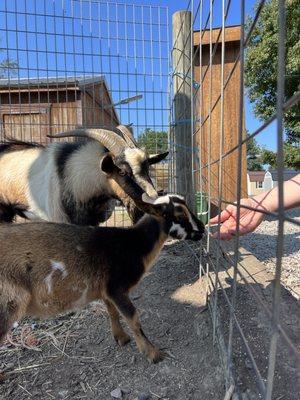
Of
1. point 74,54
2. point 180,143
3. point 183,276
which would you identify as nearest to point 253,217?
point 183,276

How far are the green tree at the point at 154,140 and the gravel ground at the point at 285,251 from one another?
2113 millimetres

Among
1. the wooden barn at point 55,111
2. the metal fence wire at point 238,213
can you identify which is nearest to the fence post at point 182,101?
the metal fence wire at point 238,213

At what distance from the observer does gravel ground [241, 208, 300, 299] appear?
14.2 feet

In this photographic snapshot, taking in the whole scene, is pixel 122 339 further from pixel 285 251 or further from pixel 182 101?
pixel 285 251

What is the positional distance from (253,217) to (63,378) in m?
1.66

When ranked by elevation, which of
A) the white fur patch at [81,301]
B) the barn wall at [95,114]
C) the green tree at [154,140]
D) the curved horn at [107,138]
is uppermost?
the barn wall at [95,114]

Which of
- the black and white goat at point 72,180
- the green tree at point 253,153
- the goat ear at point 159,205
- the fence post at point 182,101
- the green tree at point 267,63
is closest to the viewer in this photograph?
the goat ear at point 159,205

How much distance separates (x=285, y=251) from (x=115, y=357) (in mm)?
3535

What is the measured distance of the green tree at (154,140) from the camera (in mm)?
7091

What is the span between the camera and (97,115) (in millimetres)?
9367

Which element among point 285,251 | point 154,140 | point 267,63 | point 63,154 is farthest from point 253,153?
point 63,154

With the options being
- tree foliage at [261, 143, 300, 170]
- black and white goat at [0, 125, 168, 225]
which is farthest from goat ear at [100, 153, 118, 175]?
tree foliage at [261, 143, 300, 170]

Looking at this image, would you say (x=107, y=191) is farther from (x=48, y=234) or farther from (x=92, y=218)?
(x=48, y=234)

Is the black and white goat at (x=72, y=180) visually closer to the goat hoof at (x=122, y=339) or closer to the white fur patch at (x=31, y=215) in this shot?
the white fur patch at (x=31, y=215)
